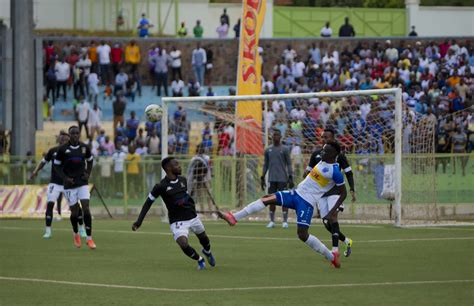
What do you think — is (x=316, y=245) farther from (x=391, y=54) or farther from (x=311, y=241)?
(x=391, y=54)

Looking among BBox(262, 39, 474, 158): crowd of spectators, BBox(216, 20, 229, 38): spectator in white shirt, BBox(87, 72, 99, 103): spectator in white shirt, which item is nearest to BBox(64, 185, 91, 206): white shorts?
BBox(262, 39, 474, 158): crowd of spectators

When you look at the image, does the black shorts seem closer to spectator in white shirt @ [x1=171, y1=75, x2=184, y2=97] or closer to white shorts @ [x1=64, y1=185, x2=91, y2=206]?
white shorts @ [x1=64, y1=185, x2=91, y2=206]

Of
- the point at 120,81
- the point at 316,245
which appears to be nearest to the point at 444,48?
the point at 120,81

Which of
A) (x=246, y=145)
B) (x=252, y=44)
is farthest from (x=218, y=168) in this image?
(x=252, y=44)

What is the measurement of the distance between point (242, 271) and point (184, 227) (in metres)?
1.05

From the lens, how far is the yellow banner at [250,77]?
32969 mm

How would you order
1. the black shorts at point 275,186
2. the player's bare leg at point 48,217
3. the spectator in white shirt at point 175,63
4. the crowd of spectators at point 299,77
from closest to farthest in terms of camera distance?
the player's bare leg at point 48,217 → the black shorts at point 275,186 → the crowd of spectators at point 299,77 → the spectator in white shirt at point 175,63

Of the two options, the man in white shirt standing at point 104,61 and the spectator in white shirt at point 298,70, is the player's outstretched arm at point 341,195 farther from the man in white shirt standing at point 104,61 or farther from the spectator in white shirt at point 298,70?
the man in white shirt standing at point 104,61

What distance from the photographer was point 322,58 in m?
47.6

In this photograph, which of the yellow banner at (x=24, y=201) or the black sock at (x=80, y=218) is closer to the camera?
the black sock at (x=80, y=218)

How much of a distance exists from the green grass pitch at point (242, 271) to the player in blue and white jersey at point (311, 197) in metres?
0.43

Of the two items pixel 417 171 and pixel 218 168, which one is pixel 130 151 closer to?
pixel 218 168

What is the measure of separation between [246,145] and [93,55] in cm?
1408

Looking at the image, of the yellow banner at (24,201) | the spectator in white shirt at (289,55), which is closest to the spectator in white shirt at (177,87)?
the spectator in white shirt at (289,55)
